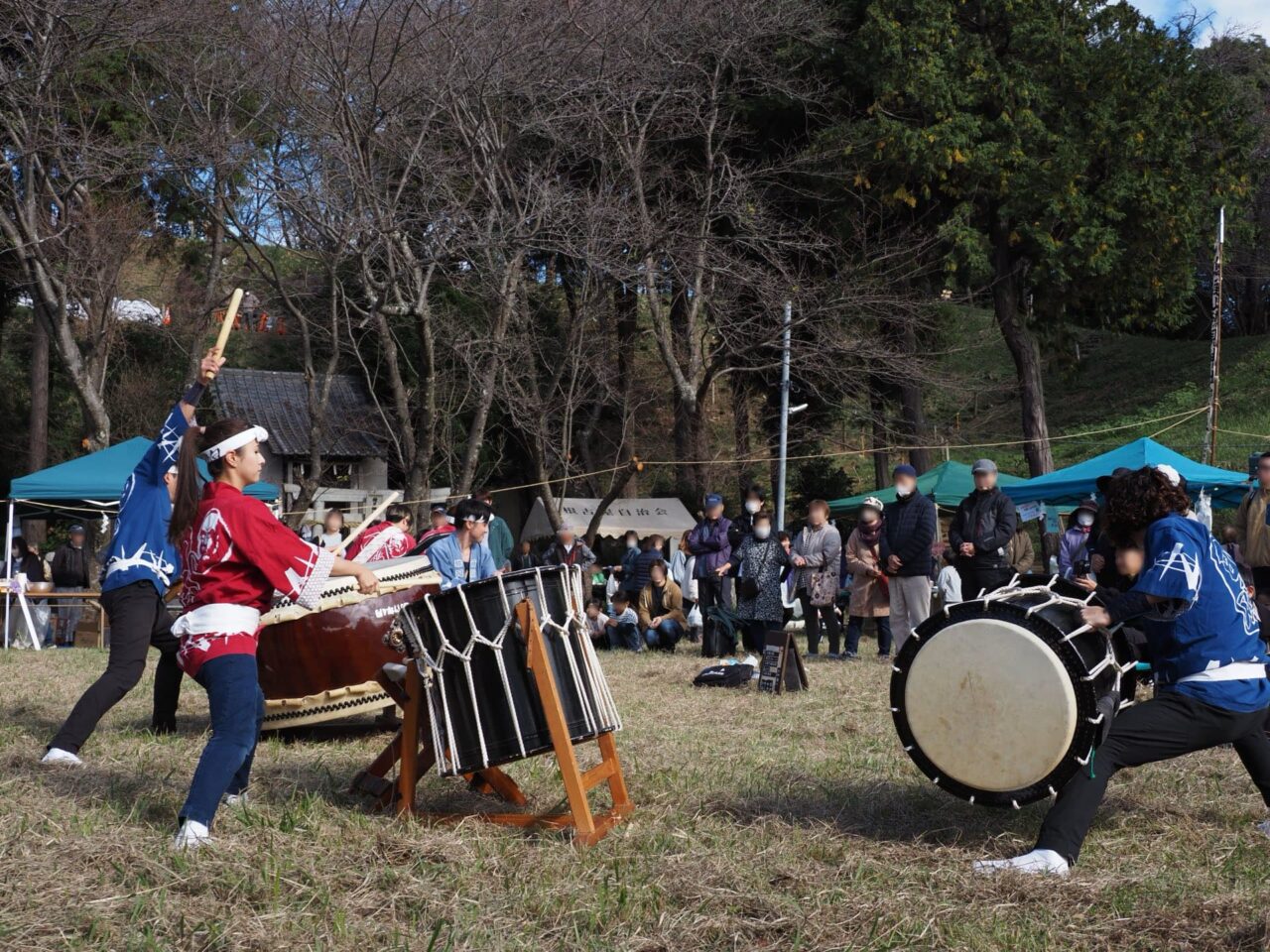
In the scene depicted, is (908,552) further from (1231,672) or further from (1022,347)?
(1022,347)

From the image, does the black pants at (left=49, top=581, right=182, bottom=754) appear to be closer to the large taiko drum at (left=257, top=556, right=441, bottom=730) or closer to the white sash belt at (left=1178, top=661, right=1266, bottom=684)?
the large taiko drum at (left=257, top=556, right=441, bottom=730)

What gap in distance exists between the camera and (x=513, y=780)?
212 inches

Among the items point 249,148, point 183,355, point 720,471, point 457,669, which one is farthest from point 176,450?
point 183,355

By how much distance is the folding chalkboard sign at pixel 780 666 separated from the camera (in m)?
8.85

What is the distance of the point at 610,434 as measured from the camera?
26.2 meters

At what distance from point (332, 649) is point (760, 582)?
5.53m

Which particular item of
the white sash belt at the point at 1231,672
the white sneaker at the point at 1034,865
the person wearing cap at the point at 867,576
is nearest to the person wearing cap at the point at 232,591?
the white sneaker at the point at 1034,865

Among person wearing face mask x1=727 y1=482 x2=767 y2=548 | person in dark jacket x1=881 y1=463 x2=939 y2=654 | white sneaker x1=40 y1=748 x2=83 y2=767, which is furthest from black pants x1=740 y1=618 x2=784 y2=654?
white sneaker x1=40 y1=748 x2=83 y2=767

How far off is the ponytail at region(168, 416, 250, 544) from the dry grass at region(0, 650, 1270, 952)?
1.09m

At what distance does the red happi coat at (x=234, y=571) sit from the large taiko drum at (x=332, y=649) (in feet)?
5.83

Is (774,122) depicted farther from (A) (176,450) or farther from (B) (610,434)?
(A) (176,450)

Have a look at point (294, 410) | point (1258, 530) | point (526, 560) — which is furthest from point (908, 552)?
point (294, 410)

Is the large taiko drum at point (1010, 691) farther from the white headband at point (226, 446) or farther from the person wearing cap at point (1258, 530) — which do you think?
the person wearing cap at point (1258, 530)

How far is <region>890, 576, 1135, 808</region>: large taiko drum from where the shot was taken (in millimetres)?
4129
